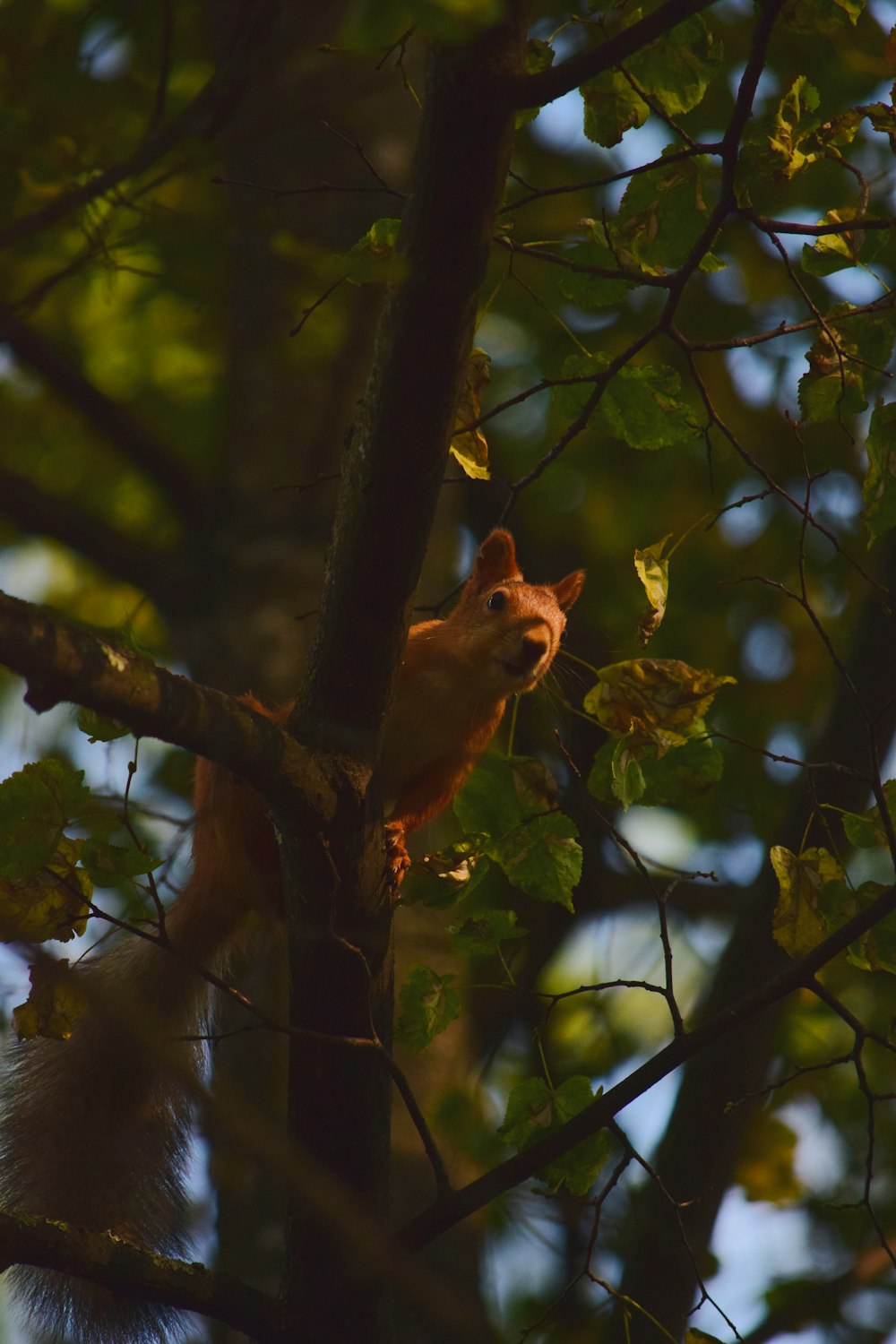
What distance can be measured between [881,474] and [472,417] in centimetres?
67

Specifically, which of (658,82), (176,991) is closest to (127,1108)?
(176,991)

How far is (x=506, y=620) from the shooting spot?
346 cm

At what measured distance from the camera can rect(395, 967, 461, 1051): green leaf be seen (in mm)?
2234

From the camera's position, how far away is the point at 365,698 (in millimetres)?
2182

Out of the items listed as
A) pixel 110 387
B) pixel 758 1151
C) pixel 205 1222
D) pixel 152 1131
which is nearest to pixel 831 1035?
pixel 758 1151

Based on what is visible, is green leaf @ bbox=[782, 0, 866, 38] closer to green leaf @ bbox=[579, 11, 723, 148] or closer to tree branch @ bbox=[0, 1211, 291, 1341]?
green leaf @ bbox=[579, 11, 723, 148]

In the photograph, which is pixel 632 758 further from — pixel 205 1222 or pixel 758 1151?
pixel 758 1151

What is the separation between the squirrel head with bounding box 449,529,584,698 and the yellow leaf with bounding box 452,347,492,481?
1001 mm

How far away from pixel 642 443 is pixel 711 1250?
2163 millimetres

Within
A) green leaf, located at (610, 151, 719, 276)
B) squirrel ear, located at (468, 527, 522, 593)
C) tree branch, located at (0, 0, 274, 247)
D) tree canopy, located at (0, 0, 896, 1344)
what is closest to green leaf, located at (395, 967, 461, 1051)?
tree canopy, located at (0, 0, 896, 1344)

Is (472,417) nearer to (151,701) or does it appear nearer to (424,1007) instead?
(151,701)

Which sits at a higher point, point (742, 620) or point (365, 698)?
point (742, 620)

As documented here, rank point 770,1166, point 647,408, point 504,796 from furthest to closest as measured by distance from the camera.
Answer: point 770,1166 → point 504,796 → point 647,408

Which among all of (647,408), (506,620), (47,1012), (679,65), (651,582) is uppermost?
(506,620)
